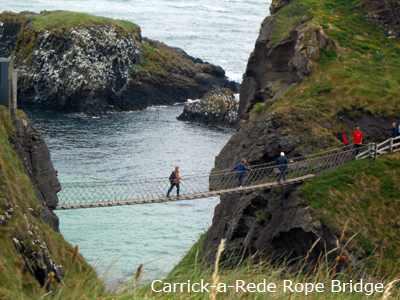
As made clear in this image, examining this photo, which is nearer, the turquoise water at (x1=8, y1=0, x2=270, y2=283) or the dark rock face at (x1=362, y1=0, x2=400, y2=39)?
the turquoise water at (x1=8, y1=0, x2=270, y2=283)

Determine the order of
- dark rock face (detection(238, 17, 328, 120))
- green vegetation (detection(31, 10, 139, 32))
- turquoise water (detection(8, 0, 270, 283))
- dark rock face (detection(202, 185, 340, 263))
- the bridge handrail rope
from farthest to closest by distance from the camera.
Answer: green vegetation (detection(31, 10, 139, 32))
turquoise water (detection(8, 0, 270, 283))
dark rock face (detection(238, 17, 328, 120))
the bridge handrail rope
dark rock face (detection(202, 185, 340, 263))

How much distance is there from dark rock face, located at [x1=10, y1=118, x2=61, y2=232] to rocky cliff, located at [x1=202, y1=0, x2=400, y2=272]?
8.94 meters

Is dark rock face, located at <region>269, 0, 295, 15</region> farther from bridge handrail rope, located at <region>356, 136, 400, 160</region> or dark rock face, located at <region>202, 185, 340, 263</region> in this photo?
dark rock face, located at <region>202, 185, 340, 263</region>

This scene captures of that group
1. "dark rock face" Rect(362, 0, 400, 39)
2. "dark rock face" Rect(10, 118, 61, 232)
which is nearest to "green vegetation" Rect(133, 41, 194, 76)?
"dark rock face" Rect(362, 0, 400, 39)

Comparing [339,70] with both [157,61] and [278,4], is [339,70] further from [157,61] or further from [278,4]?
[157,61]

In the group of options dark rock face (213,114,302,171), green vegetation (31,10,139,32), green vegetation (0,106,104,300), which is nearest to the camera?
green vegetation (0,106,104,300)

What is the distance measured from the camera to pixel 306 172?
23.8 m

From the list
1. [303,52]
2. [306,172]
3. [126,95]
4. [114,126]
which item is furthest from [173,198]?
[126,95]

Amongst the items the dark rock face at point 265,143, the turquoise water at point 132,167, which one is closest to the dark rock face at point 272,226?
the dark rock face at point 265,143

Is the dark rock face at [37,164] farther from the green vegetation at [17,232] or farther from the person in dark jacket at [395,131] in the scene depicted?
the person in dark jacket at [395,131]

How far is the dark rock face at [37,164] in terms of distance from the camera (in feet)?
75.1

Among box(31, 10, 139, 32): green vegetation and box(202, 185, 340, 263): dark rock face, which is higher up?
box(31, 10, 139, 32): green vegetation

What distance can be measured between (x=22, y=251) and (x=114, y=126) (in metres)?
48.8

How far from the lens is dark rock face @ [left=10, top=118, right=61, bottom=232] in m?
22.9
